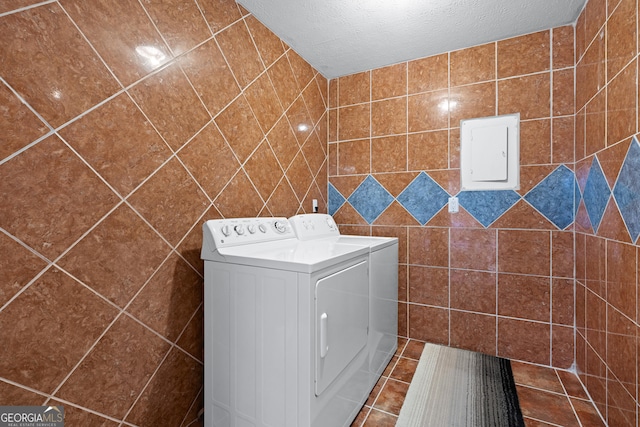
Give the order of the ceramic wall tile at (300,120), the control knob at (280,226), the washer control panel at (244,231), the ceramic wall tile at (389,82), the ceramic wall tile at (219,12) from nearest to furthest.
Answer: the washer control panel at (244,231), the ceramic wall tile at (219,12), the control knob at (280,226), the ceramic wall tile at (300,120), the ceramic wall tile at (389,82)

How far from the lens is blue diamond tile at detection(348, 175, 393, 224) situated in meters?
2.43

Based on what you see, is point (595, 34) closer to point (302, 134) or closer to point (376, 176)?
point (376, 176)

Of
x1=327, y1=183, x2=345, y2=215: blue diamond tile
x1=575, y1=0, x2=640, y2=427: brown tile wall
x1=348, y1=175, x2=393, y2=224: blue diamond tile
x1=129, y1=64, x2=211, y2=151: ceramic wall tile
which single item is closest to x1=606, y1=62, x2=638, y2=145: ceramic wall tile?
x1=575, y1=0, x2=640, y2=427: brown tile wall

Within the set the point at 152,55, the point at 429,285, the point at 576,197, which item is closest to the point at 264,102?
the point at 152,55

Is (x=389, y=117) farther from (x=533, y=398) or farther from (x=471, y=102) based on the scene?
(x=533, y=398)

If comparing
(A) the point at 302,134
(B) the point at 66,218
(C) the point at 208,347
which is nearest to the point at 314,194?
(A) the point at 302,134

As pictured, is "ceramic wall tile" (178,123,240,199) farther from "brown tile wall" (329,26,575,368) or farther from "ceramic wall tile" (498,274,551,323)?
"ceramic wall tile" (498,274,551,323)

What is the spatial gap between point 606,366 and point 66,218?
2429 millimetres

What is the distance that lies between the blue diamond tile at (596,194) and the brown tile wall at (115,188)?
6.19 feet

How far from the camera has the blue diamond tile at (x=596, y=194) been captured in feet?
4.66

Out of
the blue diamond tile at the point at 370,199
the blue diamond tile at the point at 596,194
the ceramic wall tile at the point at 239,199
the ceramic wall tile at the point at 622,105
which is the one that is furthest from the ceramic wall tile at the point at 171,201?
the blue diamond tile at the point at 596,194

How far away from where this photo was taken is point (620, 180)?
4.10 ft

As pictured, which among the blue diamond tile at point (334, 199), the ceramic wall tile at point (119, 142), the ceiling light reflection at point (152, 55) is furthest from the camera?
the blue diamond tile at point (334, 199)

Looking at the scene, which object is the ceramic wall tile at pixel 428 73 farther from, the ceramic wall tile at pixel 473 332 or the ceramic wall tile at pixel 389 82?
the ceramic wall tile at pixel 473 332
